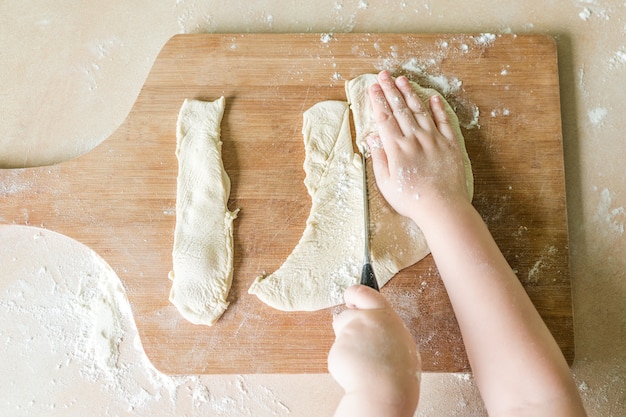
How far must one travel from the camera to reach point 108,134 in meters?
1.24

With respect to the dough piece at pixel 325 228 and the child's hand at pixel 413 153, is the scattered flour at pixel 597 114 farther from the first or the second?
the dough piece at pixel 325 228

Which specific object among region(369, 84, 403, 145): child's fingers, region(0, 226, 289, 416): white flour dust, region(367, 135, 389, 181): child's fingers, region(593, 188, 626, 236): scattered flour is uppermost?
region(369, 84, 403, 145): child's fingers

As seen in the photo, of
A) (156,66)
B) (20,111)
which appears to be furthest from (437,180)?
(20,111)

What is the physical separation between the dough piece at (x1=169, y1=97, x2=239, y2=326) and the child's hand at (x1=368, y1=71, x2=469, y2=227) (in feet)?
1.17

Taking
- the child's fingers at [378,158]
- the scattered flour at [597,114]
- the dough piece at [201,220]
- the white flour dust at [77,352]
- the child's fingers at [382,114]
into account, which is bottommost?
the white flour dust at [77,352]

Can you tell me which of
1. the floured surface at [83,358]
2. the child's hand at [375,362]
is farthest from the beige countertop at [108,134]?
the child's hand at [375,362]

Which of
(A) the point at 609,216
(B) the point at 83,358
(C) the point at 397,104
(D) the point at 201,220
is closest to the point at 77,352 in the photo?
(B) the point at 83,358

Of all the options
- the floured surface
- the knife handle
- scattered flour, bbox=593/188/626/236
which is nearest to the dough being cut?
the knife handle

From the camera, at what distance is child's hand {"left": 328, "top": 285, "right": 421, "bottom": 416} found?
85cm

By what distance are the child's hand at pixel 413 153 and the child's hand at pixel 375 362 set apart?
27 cm

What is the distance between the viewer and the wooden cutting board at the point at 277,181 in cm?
110

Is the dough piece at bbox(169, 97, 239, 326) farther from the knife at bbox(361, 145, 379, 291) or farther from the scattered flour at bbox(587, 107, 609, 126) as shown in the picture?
the scattered flour at bbox(587, 107, 609, 126)

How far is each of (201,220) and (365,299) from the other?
0.43 metres

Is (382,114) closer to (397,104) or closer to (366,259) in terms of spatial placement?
(397,104)
